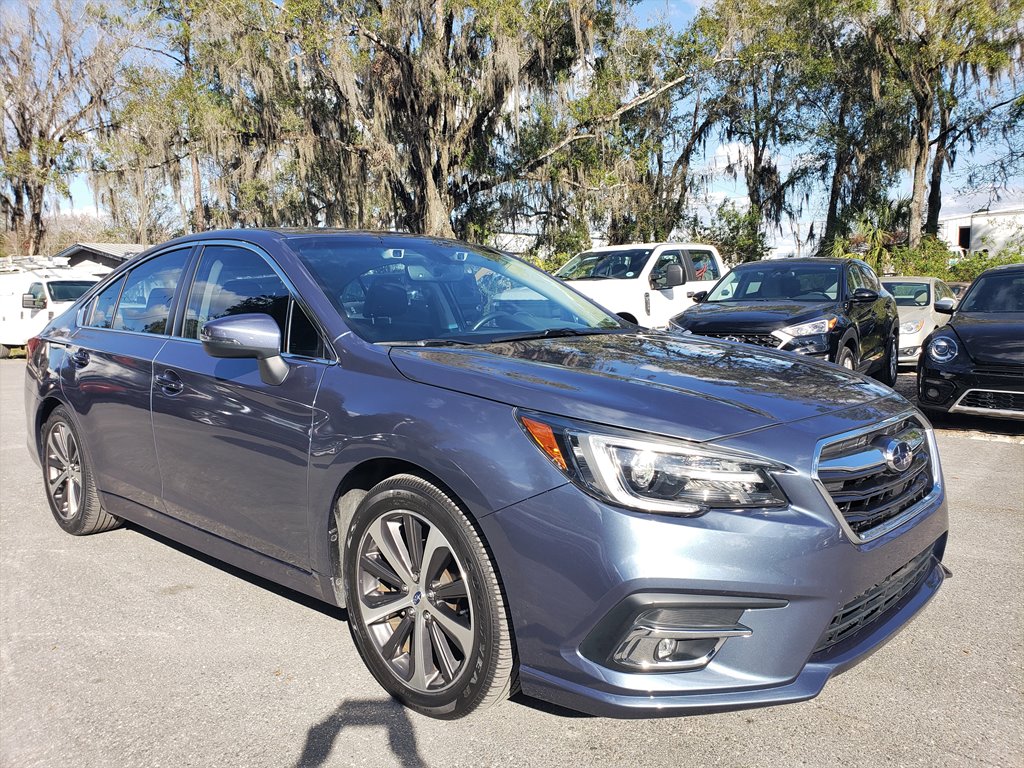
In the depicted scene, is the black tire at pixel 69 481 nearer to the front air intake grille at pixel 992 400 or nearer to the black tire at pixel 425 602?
the black tire at pixel 425 602

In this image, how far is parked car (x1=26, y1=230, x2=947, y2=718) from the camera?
230cm

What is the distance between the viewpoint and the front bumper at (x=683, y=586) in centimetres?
225

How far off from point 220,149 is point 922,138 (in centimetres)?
2248

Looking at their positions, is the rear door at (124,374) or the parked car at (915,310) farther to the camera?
the parked car at (915,310)

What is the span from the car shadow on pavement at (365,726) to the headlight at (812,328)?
6422mm

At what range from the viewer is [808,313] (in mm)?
8555

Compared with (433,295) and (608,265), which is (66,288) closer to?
(608,265)

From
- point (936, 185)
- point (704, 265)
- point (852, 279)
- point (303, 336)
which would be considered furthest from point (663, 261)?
point (936, 185)

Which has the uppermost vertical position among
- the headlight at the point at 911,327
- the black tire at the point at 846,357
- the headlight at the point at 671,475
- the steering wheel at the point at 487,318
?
the steering wheel at the point at 487,318

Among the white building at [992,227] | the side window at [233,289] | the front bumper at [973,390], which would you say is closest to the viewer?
the side window at [233,289]

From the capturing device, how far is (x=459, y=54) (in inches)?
866

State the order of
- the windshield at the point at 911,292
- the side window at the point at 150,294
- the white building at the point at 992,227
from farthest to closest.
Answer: the white building at the point at 992,227
the windshield at the point at 911,292
the side window at the point at 150,294

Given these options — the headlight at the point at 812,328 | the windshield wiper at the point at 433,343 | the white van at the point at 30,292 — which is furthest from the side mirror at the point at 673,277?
the white van at the point at 30,292

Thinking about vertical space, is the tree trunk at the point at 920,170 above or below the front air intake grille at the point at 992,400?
above
